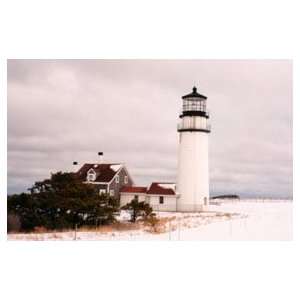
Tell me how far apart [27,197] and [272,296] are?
3094mm

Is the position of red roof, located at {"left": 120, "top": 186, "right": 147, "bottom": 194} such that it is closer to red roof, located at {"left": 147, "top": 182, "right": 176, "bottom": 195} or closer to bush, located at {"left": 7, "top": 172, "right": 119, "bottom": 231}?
red roof, located at {"left": 147, "top": 182, "right": 176, "bottom": 195}

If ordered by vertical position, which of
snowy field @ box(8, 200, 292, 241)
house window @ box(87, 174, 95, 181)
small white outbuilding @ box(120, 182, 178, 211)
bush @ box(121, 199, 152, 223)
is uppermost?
house window @ box(87, 174, 95, 181)

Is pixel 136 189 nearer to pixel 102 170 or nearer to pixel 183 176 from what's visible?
pixel 102 170

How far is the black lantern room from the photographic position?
6.41 m

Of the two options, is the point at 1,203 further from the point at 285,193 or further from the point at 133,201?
the point at 285,193

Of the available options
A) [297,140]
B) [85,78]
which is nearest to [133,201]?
[85,78]

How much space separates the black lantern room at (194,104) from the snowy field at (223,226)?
3.92 ft

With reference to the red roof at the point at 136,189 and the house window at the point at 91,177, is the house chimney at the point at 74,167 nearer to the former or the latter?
the house window at the point at 91,177

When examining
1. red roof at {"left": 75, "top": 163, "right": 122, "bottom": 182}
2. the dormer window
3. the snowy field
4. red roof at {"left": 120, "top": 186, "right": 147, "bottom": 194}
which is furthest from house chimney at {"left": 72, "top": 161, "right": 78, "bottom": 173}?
the snowy field

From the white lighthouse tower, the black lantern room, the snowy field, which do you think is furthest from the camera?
the white lighthouse tower

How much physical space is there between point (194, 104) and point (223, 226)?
1.54 meters

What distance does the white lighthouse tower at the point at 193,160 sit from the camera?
21.4ft

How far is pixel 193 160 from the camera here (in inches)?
258
